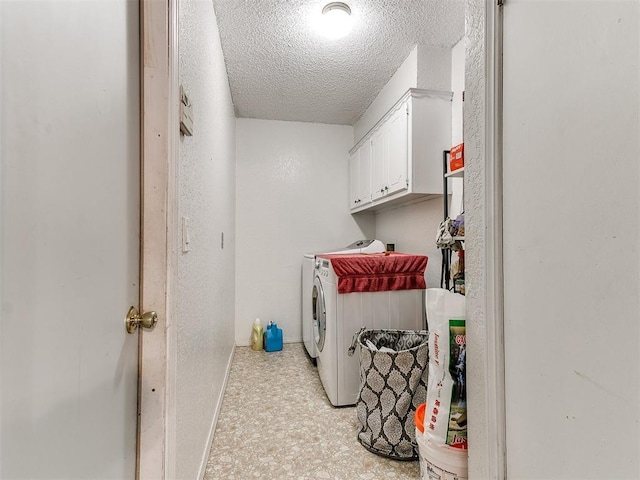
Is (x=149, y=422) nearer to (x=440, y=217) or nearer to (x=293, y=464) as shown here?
(x=293, y=464)

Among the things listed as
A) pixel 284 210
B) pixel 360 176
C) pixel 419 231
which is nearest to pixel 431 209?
pixel 419 231

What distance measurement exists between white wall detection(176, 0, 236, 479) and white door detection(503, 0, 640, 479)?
103 cm

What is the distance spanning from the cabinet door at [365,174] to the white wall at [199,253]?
1434 mm

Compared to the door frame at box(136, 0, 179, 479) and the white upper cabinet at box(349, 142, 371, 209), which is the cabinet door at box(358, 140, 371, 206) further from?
the door frame at box(136, 0, 179, 479)

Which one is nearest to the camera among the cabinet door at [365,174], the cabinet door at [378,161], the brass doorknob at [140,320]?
the brass doorknob at [140,320]

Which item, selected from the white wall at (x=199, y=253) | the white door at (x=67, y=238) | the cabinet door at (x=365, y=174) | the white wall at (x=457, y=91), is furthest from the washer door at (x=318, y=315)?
the white door at (x=67, y=238)

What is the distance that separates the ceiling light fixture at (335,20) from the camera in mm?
1823

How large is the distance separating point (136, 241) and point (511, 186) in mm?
1071

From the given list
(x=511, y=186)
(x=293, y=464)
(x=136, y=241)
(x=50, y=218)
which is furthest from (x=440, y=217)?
(x=50, y=218)

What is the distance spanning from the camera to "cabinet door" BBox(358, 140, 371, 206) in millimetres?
2924

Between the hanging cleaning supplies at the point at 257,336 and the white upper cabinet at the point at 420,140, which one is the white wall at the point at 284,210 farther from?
the white upper cabinet at the point at 420,140

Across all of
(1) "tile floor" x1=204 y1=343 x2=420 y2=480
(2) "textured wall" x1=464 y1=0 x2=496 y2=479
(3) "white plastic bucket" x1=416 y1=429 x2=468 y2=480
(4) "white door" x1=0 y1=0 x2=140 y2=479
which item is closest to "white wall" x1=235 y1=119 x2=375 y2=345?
(1) "tile floor" x1=204 y1=343 x2=420 y2=480

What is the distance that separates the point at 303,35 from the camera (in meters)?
2.08

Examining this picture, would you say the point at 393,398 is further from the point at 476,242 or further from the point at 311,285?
the point at 311,285
